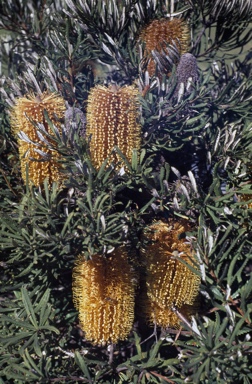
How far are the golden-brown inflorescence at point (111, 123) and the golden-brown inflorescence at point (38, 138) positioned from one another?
7cm

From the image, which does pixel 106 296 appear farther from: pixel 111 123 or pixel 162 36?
pixel 162 36

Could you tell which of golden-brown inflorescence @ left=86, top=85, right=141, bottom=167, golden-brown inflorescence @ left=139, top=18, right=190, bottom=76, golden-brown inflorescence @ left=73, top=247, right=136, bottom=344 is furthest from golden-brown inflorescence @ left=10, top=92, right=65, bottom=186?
golden-brown inflorescence @ left=139, top=18, right=190, bottom=76

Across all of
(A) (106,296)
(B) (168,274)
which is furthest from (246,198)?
(A) (106,296)

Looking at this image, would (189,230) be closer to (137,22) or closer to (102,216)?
(102,216)

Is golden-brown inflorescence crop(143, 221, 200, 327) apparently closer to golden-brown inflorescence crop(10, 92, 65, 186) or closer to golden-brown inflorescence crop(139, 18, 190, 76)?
golden-brown inflorescence crop(10, 92, 65, 186)

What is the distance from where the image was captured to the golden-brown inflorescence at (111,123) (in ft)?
2.72

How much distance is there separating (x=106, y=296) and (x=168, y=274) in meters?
0.11

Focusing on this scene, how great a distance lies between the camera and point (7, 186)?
1010 millimetres

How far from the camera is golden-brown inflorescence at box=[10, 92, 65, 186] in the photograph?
837 millimetres

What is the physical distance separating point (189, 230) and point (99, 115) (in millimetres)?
265

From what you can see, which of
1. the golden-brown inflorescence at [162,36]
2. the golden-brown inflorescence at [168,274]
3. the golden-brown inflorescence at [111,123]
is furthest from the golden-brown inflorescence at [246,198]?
the golden-brown inflorescence at [162,36]

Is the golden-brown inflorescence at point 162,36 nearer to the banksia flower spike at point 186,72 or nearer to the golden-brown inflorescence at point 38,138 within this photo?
the banksia flower spike at point 186,72

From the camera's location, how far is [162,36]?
1.04m

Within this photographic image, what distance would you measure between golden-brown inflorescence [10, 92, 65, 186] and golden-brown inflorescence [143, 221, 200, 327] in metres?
0.21
